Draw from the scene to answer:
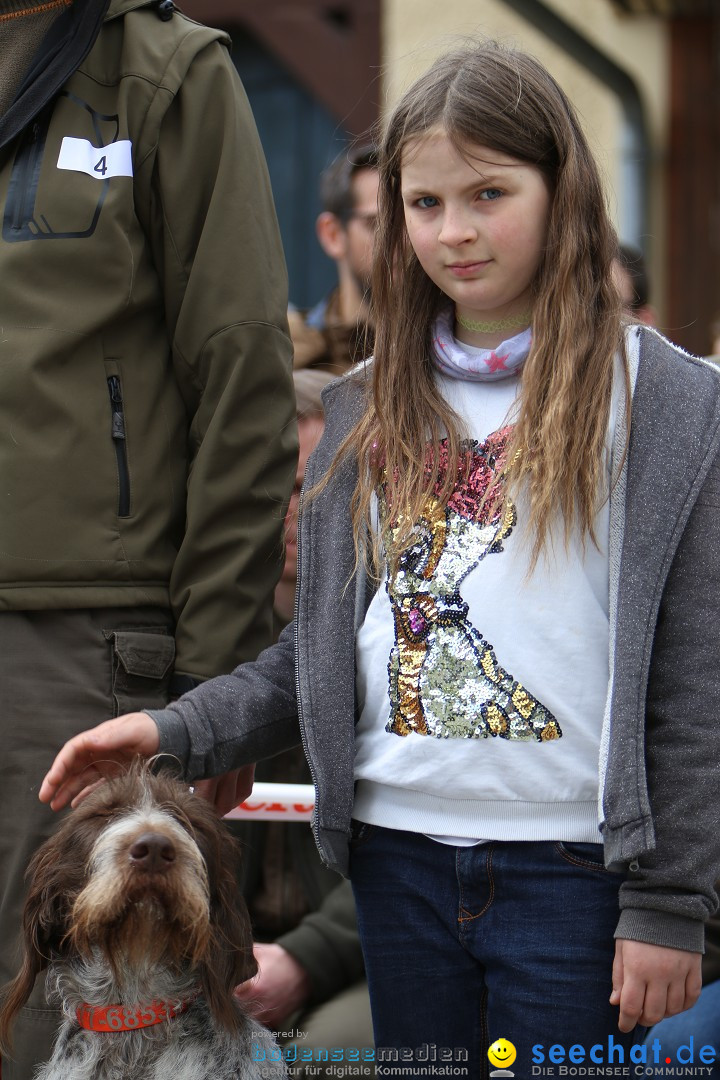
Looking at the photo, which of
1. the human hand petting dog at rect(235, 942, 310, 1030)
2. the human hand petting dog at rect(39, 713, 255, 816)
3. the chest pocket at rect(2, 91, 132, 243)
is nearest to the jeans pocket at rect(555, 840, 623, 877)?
the human hand petting dog at rect(39, 713, 255, 816)

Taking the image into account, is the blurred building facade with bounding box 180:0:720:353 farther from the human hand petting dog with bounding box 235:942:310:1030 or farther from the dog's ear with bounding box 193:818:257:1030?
the dog's ear with bounding box 193:818:257:1030

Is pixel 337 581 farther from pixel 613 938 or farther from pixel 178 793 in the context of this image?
pixel 613 938

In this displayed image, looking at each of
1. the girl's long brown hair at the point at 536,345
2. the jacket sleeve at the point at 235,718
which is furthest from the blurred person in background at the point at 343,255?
the jacket sleeve at the point at 235,718

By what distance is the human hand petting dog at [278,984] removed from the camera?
3215 millimetres

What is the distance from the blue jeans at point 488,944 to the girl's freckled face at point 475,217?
991 millimetres

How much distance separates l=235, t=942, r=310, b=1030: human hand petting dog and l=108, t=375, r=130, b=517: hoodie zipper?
120 cm

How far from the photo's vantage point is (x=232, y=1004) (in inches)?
94.8

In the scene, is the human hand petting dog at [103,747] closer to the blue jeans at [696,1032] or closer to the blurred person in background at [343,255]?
the blue jeans at [696,1032]

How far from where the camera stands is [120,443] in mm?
2719

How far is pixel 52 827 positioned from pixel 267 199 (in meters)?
1.42

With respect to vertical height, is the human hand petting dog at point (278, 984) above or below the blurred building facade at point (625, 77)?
below

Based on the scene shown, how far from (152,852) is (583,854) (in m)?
0.72

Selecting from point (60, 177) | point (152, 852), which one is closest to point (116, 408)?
point (60, 177)

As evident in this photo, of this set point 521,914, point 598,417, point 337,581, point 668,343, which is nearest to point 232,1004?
point 521,914
